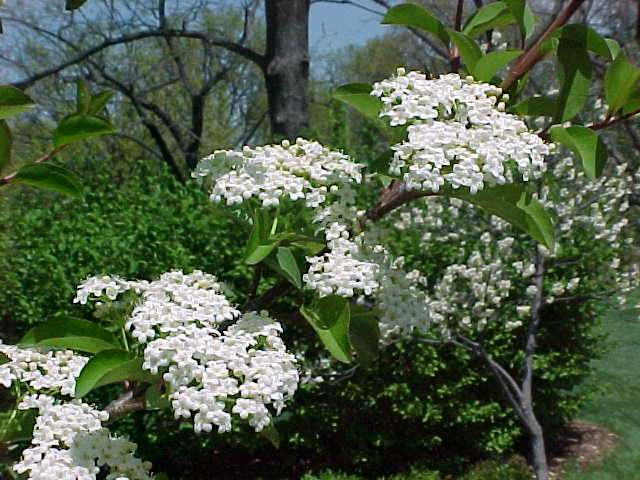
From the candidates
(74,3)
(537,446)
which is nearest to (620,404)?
(537,446)

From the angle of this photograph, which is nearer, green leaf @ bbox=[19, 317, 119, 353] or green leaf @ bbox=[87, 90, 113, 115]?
green leaf @ bbox=[19, 317, 119, 353]

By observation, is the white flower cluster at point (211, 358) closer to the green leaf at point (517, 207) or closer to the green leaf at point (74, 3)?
the green leaf at point (517, 207)

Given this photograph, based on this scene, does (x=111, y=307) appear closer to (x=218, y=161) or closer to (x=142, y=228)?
(x=218, y=161)

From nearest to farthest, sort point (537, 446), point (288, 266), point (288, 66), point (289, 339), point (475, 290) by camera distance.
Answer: point (288, 266) → point (537, 446) → point (475, 290) → point (289, 339) → point (288, 66)

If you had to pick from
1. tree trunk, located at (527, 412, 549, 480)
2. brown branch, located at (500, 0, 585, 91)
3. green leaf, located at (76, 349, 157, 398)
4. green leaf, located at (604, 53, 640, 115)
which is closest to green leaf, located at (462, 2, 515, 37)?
brown branch, located at (500, 0, 585, 91)

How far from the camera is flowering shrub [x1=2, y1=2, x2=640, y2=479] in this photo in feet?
3.10

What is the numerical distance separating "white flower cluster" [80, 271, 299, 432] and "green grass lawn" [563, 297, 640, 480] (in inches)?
206

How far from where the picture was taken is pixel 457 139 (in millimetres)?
979

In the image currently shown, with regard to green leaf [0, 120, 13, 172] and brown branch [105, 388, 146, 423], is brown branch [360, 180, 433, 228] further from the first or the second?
green leaf [0, 120, 13, 172]

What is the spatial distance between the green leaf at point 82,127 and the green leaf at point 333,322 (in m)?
0.42

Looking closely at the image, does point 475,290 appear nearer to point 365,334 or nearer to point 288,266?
point 365,334

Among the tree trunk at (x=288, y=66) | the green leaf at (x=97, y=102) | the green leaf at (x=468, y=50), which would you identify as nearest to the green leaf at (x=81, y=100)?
the green leaf at (x=97, y=102)

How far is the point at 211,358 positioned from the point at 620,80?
68 cm

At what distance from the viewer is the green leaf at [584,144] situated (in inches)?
41.7
